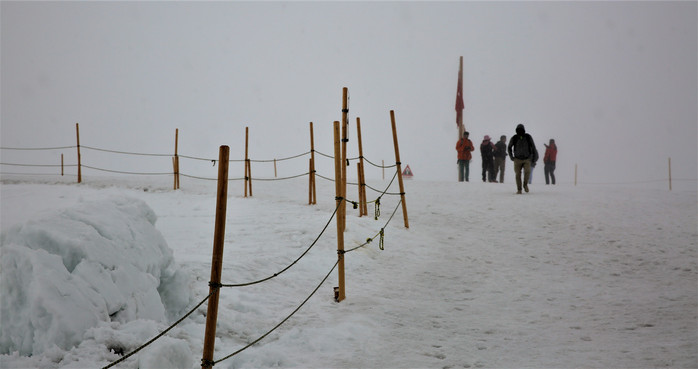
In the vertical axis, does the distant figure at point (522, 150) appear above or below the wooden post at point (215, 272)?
above

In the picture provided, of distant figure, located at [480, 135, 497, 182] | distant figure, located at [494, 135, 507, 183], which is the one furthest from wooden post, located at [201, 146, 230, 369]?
distant figure, located at [494, 135, 507, 183]

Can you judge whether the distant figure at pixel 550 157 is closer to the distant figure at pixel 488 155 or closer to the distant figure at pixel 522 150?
the distant figure at pixel 488 155

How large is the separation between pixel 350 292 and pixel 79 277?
3.05 m

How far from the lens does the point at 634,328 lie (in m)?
4.45

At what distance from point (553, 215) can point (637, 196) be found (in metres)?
4.63

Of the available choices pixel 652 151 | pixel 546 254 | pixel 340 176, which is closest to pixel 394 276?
pixel 340 176

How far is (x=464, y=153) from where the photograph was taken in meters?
17.0

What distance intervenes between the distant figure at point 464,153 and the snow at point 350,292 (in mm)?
7407

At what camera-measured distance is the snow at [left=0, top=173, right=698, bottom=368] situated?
10.4 ft

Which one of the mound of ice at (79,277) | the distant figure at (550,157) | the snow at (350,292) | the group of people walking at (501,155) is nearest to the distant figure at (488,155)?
the group of people walking at (501,155)

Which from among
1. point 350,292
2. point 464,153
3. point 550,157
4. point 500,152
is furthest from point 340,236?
point 550,157

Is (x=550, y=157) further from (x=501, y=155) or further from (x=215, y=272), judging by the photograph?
(x=215, y=272)

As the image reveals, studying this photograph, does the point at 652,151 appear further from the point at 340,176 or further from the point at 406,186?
the point at 340,176

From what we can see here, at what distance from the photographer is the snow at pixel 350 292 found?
3160 mm
